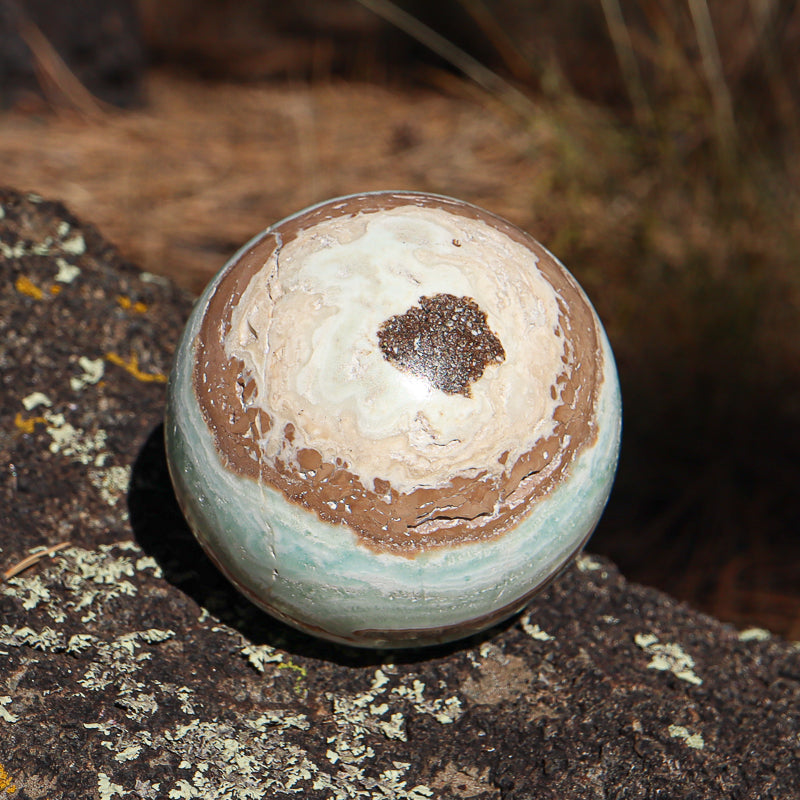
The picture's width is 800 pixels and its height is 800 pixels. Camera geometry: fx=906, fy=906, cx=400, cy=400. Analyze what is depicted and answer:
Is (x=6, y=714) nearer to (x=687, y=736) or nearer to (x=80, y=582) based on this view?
(x=80, y=582)

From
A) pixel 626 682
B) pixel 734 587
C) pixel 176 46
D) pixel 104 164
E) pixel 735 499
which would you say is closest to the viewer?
pixel 626 682

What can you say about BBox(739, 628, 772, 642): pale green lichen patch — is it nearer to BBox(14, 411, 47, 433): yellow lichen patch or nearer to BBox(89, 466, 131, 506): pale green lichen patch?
BBox(89, 466, 131, 506): pale green lichen patch

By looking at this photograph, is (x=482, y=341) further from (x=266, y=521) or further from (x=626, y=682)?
(x=626, y=682)

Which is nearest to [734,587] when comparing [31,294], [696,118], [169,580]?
[696,118]

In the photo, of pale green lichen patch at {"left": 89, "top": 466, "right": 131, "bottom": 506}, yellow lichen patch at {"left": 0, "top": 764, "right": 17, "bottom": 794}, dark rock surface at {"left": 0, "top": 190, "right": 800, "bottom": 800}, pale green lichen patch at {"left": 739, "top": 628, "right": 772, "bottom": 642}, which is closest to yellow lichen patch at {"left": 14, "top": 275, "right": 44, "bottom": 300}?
dark rock surface at {"left": 0, "top": 190, "right": 800, "bottom": 800}

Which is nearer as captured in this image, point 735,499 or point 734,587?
point 734,587

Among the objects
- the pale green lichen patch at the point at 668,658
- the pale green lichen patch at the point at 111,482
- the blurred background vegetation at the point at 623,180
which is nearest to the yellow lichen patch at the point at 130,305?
the pale green lichen patch at the point at 111,482
